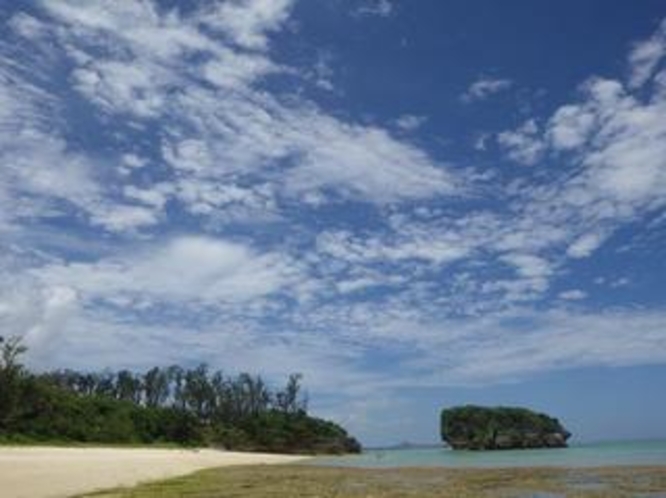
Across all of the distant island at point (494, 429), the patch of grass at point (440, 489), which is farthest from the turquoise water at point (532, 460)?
the distant island at point (494, 429)

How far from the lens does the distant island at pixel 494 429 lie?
617 feet

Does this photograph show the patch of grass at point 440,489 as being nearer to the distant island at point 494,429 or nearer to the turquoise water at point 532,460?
the turquoise water at point 532,460

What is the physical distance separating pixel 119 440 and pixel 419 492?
98.3m

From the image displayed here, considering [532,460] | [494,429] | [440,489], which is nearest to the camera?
[440,489]

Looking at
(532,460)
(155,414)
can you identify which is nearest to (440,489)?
(532,460)

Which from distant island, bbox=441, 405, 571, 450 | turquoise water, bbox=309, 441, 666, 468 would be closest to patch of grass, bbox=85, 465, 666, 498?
turquoise water, bbox=309, 441, 666, 468

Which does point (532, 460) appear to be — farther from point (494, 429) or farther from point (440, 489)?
point (494, 429)

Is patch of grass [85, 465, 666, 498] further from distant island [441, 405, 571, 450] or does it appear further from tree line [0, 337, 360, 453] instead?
distant island [441, 405, 571, 450]

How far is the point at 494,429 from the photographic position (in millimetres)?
188500

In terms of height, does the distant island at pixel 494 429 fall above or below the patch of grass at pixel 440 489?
above

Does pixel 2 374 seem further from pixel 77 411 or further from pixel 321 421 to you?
pixel 321 421

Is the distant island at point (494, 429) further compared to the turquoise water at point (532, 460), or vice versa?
the distant island at point (494, 429)

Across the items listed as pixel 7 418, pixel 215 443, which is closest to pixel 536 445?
pixel 215 443

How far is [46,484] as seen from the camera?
35.2 metres
